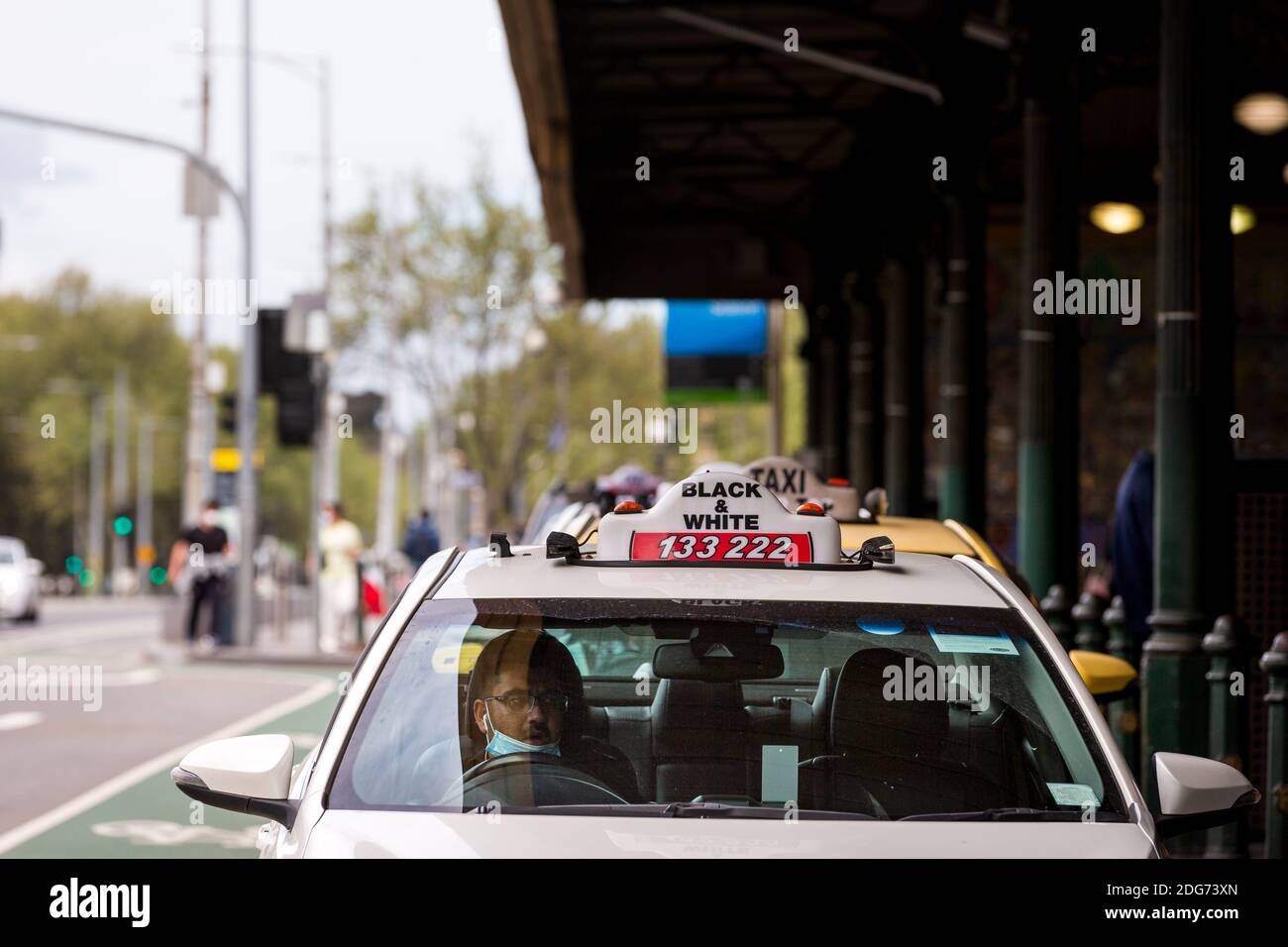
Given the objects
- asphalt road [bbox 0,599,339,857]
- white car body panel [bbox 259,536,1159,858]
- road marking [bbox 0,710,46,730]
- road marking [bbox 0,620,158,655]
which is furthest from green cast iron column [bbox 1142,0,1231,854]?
road marking [bbox 0,620,158,655]

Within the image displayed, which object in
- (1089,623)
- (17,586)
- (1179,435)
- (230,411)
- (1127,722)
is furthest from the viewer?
(17,586)

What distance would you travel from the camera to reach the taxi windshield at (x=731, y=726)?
411 cm

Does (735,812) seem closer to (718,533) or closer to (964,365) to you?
(718,533)

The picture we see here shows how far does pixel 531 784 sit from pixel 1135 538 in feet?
25.7

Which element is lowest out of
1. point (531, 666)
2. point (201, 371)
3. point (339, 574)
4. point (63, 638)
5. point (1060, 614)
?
point (63, 638)

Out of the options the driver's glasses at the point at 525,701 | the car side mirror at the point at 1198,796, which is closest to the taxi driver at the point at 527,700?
the driver's glasses at the point at 525,701

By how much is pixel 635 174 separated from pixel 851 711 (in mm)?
21834

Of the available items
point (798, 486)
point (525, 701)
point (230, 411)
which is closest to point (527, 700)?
point (525, 701)

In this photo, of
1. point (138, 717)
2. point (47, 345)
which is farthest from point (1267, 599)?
point (47, 345)

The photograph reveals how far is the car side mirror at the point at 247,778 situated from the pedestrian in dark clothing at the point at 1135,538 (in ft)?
25.8

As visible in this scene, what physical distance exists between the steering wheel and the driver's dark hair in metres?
0.25

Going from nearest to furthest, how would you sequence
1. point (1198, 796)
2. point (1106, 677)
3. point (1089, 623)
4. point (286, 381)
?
point (1198, 796) → point (1106, 677) → point (1089, 623) → point (286, 381)

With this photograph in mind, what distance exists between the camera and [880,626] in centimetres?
432

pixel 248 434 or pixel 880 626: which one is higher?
pixel 248 434
